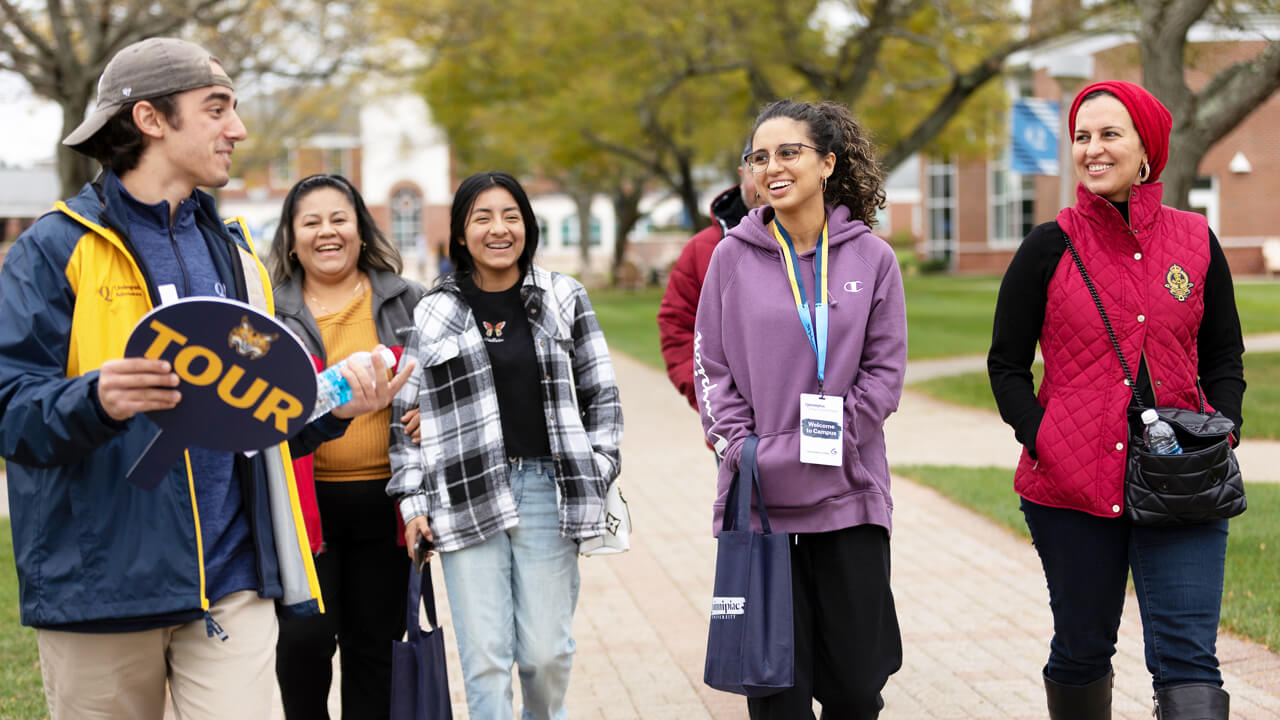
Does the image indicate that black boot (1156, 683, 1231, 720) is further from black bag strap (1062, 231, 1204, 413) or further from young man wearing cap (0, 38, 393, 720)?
young man wearing cap (0, 38, 393, 720)

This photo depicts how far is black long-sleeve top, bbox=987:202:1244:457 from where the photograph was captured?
3.70 meters

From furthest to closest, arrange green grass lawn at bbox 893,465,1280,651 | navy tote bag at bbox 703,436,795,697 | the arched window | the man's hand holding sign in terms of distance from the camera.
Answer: the arched window → green grass lawn at bbox 893,465,1280,651 → navy tote bag at bbox 703,436,795,697 → the man's hand holding sign

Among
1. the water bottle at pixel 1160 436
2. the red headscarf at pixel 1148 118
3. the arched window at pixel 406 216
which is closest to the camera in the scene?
the water bottle at pixel 1160 436

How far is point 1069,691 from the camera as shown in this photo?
12.4 feet

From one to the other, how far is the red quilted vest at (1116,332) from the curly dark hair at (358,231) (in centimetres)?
220

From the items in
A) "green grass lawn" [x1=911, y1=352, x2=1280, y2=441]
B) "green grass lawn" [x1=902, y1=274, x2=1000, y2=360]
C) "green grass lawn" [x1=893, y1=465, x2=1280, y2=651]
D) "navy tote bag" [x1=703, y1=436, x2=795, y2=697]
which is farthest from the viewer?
"green grass lawn" [x1=902, y1=274, x2=1000, y2=360]

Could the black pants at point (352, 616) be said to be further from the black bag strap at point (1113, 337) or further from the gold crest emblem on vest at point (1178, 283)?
the gold crest emblem on vest at point (1178, 283)

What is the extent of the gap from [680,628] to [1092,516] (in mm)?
2819

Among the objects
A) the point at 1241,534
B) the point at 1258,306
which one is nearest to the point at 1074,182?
the point at 1258,306

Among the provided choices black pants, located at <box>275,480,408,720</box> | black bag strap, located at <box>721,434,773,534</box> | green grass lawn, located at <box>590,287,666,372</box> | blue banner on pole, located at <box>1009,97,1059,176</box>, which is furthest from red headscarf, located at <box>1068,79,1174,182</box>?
green grass lawn, located at <box>590,287,666,372</box>

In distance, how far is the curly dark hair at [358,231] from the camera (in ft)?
14.2

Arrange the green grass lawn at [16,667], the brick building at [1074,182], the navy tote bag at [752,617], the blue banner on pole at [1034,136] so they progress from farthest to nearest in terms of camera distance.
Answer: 1. the brick building at [1074,182]
2. the blue banner on pole at [1034,136]
3. the green grass lawn at [16,667]
4. the navy tote bag at [752,617]

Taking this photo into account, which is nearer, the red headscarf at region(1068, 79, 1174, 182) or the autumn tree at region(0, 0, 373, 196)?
the red headscarf at region(1068, 79, 1174, 182)

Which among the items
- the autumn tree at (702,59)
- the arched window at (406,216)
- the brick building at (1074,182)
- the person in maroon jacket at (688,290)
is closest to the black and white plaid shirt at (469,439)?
the person in maroon jacket at (688,290)
